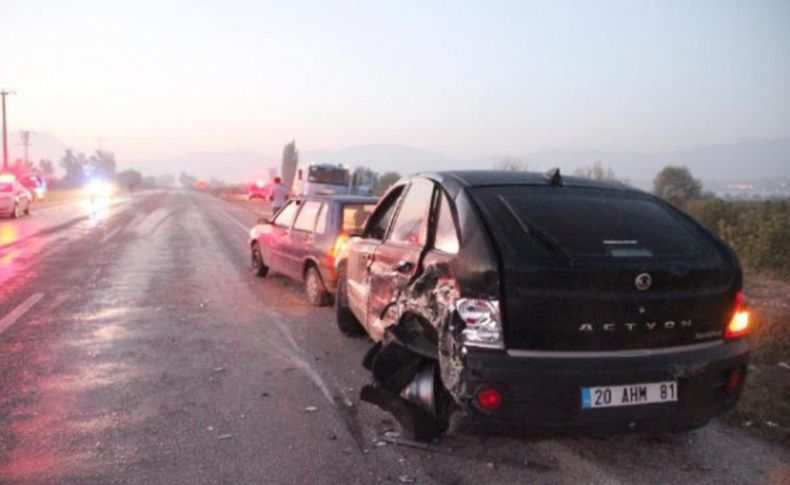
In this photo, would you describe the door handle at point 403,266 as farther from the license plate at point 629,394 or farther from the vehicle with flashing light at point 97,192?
the vehicle with flashing light at point 97,192

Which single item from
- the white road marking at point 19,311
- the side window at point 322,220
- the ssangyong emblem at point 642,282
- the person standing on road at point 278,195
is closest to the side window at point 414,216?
the ssangyong emblem at point 642,282

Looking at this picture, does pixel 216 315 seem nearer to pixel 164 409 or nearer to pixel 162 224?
pixel 164 409

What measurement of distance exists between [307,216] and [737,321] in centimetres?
630

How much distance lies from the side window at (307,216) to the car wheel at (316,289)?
59cm

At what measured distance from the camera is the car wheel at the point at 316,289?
8.52 metres

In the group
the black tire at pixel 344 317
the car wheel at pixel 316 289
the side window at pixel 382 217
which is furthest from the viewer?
the car wheel at pixel 316 289

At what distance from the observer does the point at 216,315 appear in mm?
8078

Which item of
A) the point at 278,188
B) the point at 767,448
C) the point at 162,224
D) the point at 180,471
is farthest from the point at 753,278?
the point at 162,224

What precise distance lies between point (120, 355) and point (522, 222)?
13.8 ft

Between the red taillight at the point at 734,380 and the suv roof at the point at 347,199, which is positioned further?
the suv roof at the point at 347,199

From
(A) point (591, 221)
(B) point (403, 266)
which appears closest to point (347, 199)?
(B) point (403, 266)

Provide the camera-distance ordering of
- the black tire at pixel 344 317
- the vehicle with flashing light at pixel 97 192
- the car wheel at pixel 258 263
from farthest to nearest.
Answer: the vehicle with flashing light at pixel 97 192 → the car wheel at pixel 258 263 → the black tire at pixel 344 317

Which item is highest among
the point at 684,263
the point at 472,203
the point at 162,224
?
the point at 472,203

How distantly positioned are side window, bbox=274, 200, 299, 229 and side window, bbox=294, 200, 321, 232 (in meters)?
0.29
